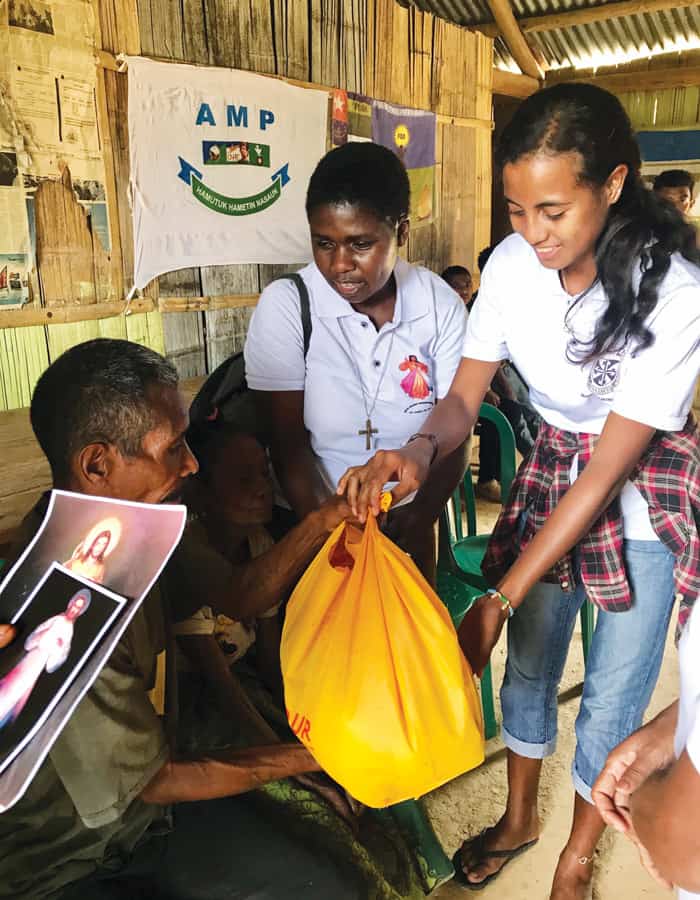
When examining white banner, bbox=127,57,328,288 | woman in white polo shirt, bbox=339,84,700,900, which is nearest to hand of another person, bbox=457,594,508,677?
woman in white polo shirt, bbox=339,84,700,900

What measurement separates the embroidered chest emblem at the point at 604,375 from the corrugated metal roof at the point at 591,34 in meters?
6.24

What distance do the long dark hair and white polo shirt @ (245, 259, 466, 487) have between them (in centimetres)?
60

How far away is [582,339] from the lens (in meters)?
1.45

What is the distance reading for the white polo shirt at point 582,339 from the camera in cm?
134

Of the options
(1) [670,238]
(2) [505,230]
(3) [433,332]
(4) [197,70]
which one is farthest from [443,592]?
(2) [505,230]

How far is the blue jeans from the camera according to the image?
1.57 meters

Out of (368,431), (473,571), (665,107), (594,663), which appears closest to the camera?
(594,663)

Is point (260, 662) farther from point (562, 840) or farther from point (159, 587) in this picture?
point (562, 840)

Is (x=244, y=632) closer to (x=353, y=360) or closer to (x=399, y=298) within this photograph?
(x=353, y=360)

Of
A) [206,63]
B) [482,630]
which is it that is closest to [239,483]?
[482,630]

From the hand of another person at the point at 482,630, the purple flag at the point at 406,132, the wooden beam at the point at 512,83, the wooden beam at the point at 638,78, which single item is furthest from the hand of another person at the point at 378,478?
the wooden beam at the point at 638,78

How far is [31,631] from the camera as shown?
877mm

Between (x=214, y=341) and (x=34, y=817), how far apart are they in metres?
2.47

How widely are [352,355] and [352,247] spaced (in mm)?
271
